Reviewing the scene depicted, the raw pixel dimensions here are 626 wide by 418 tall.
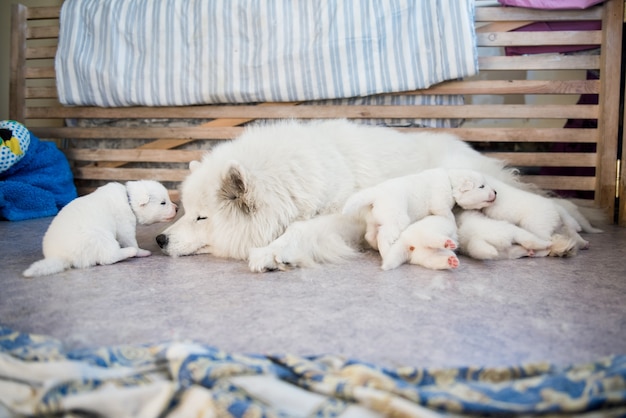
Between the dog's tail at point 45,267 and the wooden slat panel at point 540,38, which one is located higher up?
the wooden slat panel at point 540,38

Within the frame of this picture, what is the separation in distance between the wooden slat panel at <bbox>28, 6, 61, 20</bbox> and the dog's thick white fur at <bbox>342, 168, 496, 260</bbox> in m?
3.21

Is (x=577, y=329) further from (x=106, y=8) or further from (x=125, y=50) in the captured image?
(x=106, y=8)

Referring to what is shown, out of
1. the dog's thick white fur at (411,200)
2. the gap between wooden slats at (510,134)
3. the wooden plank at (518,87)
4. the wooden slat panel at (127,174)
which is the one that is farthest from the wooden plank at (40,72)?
the dog's thick white fur at (411,200)

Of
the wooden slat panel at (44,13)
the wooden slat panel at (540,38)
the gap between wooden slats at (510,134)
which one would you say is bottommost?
the gap between wooden slats at (510,134)

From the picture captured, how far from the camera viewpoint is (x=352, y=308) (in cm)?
158

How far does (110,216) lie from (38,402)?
4.23 feet

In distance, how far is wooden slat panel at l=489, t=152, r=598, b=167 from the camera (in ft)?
10.8

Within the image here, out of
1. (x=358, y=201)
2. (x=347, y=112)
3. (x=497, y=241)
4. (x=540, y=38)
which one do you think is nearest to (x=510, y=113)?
(x=540, y=38)

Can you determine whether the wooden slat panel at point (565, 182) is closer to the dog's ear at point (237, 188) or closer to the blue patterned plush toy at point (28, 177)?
the dog's ear at point (237, 188)

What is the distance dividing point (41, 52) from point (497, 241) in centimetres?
379

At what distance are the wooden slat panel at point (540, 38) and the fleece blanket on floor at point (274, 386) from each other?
269 centimetres

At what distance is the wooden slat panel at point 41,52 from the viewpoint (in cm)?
402

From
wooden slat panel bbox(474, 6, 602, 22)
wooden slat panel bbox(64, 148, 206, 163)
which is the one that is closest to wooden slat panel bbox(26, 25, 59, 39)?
wooden slat panel bbox(64, 148, 206, 163)

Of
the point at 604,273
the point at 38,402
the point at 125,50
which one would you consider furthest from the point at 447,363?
the point at 125,50
